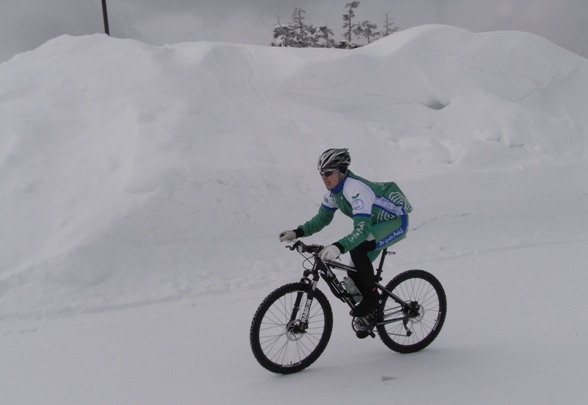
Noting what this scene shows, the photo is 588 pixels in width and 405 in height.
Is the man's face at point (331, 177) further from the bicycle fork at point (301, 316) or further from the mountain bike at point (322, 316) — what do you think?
the bicycle fork at point (301, 316)

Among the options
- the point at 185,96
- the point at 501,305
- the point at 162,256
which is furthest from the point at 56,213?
the point at 501,305

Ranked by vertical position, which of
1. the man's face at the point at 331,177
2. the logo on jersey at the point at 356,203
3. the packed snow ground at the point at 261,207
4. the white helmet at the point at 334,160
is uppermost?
the white helmet at the point at 334,160

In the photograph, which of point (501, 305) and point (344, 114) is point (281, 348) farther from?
point (344, 114)

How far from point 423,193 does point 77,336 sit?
22.4ft

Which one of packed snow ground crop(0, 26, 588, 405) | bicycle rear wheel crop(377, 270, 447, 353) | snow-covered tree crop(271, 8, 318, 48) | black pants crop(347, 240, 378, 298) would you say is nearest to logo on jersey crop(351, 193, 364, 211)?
black pants crop(347, 240, 378, 298)

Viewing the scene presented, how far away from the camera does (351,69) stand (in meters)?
13.4

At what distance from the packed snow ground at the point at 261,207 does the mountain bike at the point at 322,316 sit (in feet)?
0.59

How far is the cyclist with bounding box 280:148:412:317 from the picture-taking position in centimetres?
391

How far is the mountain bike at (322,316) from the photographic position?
12.9ft

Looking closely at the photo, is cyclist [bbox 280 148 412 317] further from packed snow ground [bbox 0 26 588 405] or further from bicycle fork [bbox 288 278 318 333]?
packed snow ground [bbox 0 26 588 405]

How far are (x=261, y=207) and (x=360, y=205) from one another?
15.5 ft

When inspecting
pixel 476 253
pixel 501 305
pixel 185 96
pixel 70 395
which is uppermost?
pixel 185 96

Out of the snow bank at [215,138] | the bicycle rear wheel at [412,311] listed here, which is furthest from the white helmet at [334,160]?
the snow bank at [215,138]

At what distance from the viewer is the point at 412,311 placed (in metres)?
4.45
